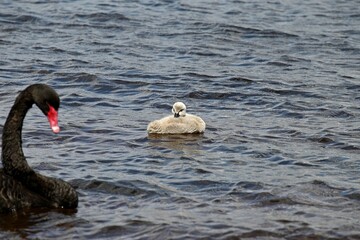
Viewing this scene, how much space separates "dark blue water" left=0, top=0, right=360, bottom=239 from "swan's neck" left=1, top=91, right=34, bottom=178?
1.17 ft

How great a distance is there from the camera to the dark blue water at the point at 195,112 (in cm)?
788

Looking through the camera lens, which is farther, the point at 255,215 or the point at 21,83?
the point at 21,83

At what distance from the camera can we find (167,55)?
14969mm

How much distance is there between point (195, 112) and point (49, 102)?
441 centimetres

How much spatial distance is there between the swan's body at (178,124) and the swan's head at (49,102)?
3026 mm

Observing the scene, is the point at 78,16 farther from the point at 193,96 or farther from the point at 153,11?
the point at 193,96

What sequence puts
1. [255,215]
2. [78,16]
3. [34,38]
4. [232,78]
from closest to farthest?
[255,215] → [232,78] → [34,38] → [78,16]

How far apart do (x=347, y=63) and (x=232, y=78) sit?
6.61 feet

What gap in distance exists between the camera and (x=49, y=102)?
767 centimetres

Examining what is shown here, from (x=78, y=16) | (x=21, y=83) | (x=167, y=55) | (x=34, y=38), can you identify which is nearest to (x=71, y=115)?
(x=21, y=83)

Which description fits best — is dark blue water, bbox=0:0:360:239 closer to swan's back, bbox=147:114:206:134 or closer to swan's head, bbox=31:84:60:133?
swan's back, bbox=147:114:206:134

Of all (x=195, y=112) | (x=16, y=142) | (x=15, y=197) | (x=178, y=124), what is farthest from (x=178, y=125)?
(x=15, y=197)

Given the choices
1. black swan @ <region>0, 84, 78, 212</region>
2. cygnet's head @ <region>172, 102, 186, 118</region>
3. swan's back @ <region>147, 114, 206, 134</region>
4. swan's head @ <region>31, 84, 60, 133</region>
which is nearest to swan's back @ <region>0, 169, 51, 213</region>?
black swan @ <region>0, 84, 78, 212</region>

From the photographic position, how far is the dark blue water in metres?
7.88
